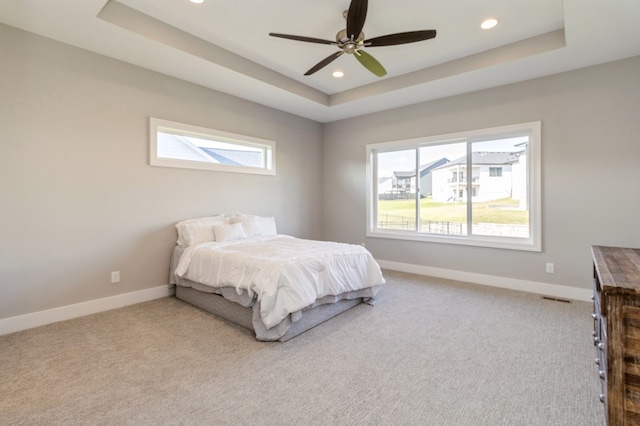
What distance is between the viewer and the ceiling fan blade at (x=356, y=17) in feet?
7.12

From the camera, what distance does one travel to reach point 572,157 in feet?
12.0

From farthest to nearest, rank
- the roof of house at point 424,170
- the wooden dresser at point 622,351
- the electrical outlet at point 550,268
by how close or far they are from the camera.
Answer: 1. the roof of house at point 424,170
2. the electrical outlet at point 550,268
3. the wooden dresser at point 622,351

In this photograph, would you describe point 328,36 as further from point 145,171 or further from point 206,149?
point 145,171

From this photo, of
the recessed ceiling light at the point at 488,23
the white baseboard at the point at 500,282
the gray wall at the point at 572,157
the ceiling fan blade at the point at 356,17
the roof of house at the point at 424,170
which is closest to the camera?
the ceiling fan blade at the point at 356,17

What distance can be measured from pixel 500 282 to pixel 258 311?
344 centimetres

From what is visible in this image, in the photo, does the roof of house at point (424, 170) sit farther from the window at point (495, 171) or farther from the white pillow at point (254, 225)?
the white pillow at point (254, 225)

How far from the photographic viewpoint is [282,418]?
5.50ft

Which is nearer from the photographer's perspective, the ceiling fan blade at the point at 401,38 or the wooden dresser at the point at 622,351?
the wooden dresser at the point at 622,351

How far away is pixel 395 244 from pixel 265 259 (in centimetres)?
300

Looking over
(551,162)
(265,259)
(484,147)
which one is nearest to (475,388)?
(265,259)

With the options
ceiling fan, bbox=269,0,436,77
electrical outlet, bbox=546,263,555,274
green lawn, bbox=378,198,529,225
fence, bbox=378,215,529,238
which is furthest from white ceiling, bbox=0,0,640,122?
electrical outlet, bbox=546,263,555,274

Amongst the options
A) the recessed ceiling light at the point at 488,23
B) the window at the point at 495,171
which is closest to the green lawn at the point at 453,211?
the window at the point at 495,171

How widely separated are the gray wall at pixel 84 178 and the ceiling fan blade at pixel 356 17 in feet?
8.39

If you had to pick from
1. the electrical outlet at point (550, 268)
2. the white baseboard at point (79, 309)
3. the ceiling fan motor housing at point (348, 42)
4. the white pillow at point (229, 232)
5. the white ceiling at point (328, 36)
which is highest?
the white ceiling at point (328, 36)
